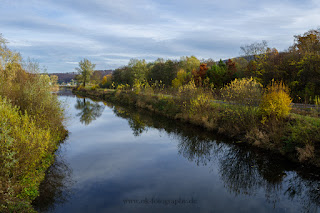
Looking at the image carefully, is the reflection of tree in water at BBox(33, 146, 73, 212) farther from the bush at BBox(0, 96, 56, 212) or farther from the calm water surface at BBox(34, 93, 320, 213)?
the bush at BBox(0, 96, 56, 212)

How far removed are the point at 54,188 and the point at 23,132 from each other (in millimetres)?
2915

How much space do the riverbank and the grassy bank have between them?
43.2 ft

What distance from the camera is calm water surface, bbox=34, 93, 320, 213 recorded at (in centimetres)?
873

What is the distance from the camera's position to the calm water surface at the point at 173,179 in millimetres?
8734

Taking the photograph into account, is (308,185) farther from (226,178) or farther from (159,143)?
(159,143)

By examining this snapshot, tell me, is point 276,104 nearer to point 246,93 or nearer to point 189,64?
point 246,93

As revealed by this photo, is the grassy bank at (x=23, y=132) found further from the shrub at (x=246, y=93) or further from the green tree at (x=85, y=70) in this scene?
the green tree at (x=85, y=70)

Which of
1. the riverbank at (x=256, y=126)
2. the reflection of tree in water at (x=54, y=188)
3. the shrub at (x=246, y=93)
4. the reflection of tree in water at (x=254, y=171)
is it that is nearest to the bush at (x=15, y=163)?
the reflection of tree in water at (x=54, y=188)

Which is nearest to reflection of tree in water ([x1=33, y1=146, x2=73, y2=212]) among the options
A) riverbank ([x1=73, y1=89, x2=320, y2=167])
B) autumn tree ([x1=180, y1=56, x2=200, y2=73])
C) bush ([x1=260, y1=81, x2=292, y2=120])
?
riverbank ([x1=73, y1=89, x2=320, y2=167])

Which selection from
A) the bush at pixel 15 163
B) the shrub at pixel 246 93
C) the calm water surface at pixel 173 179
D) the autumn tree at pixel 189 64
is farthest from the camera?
the autumn tree at pixel 189 64

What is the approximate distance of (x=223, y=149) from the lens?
52.1ft

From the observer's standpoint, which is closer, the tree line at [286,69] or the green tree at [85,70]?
the tree line at [286,69]

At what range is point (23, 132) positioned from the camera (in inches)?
346

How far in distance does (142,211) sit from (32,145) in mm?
5079
